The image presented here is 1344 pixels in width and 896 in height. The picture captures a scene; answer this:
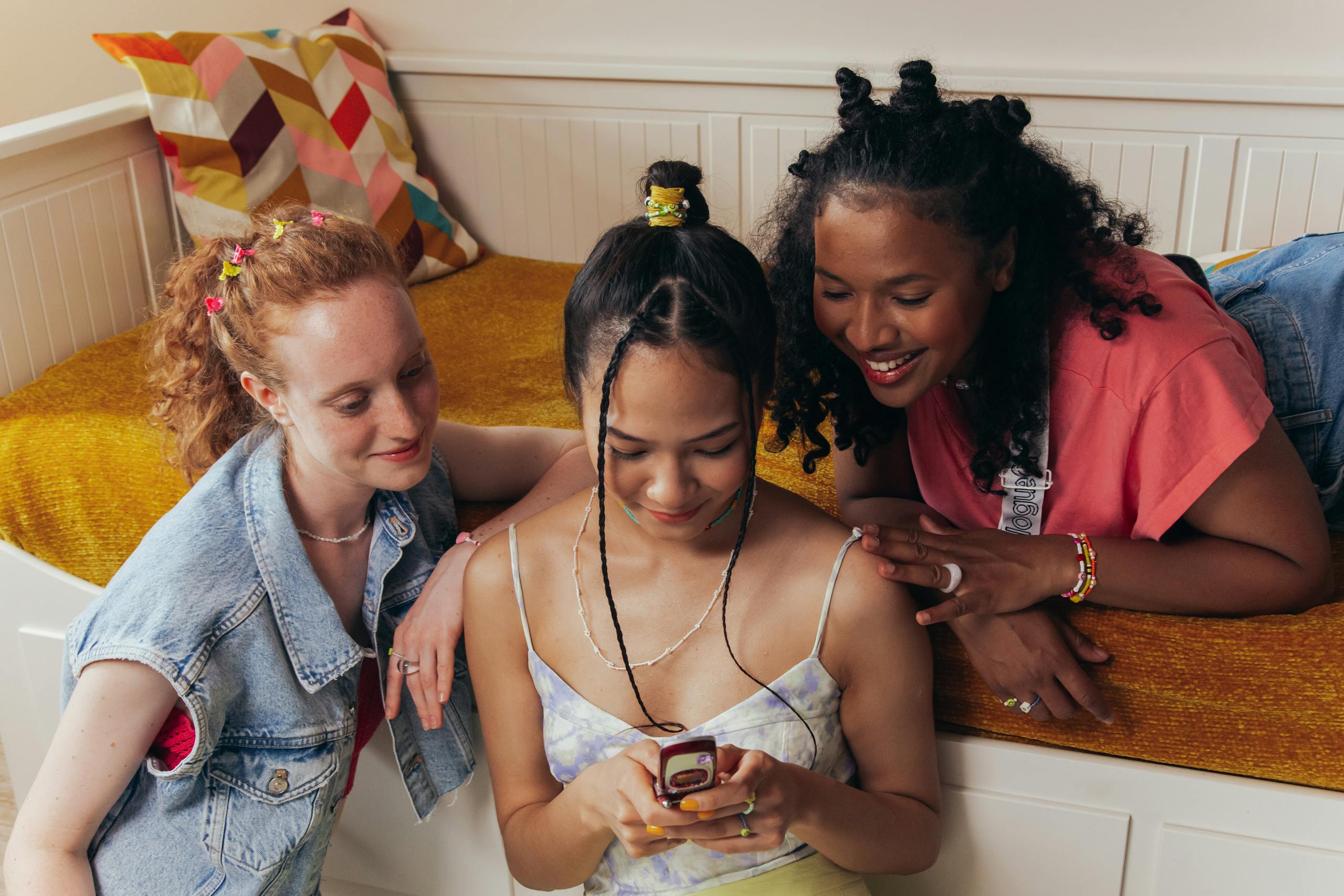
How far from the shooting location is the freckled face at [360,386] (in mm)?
1022

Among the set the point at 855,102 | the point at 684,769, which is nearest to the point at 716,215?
the point at 855,102

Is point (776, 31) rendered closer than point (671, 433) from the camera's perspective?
No

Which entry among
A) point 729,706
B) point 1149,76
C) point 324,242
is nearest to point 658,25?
point 1149,76

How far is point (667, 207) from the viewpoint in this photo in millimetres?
907

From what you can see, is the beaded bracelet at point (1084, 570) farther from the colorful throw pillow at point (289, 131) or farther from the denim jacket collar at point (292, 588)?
the colorful throw pillow at point (289, 131)

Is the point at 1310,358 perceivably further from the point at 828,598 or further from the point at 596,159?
the point at 596,159

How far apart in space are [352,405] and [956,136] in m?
0.57

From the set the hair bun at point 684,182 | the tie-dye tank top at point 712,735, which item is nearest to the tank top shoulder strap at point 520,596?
the tie-dye tank top at point 712,735

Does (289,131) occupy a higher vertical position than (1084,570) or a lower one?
higher

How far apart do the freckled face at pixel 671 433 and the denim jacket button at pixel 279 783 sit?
1.47 feet

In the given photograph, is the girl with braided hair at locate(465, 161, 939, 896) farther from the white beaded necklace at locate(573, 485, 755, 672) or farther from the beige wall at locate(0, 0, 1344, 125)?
the beige wall at locate(0, 0, 1344, 125)

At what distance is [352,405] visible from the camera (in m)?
1.03

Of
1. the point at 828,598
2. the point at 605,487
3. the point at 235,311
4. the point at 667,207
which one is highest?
the point at 667,207

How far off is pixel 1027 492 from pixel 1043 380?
12 centimetres
